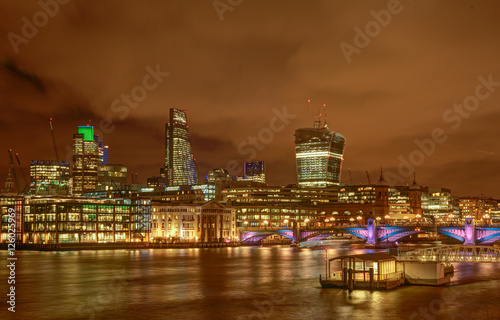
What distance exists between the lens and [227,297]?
57.5 meters

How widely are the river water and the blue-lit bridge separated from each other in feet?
169

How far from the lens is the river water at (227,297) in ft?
156

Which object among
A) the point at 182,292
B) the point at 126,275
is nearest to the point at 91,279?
the point at 126,275

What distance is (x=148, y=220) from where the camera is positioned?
17312cm

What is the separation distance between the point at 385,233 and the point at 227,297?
358 feet

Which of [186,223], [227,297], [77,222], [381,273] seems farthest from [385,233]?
[227,297]

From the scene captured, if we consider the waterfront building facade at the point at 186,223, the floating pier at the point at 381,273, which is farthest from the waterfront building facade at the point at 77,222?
the floating pier at the point at 381,273

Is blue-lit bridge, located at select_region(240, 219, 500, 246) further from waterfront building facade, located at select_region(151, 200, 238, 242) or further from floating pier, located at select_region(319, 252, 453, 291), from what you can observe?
floating pier, located at select_region(319, 252, 453, 291)

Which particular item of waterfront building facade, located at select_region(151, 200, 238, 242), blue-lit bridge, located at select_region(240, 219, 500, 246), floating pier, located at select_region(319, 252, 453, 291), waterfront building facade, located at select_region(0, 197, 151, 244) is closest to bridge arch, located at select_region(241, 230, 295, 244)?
blue-lit bridge, located at select_region(240, 219, 500, 246)

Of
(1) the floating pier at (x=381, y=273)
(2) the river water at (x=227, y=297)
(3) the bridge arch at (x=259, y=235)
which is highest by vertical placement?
(1) the floating pier at (x=381, y=273)

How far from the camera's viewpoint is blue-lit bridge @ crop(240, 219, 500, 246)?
131m

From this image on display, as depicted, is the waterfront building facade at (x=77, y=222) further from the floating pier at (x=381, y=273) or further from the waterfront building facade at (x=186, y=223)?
the floating pier at (x=381, y=273)

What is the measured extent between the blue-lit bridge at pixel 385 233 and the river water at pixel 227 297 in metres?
51.6

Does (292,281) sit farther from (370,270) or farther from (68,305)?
(68,305)
